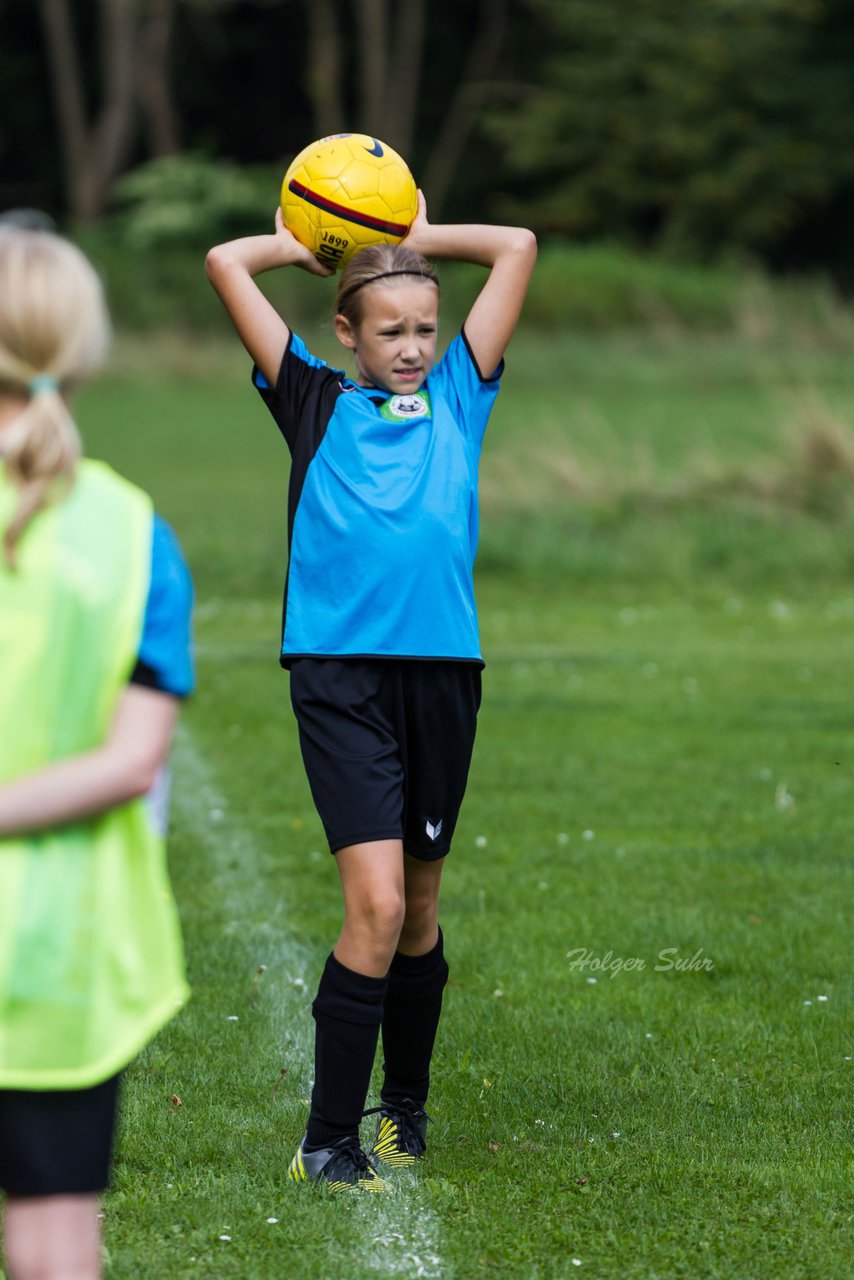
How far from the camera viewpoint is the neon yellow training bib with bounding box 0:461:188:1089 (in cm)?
245

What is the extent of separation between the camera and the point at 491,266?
4.30 metres

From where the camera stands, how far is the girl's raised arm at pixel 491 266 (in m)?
4.18

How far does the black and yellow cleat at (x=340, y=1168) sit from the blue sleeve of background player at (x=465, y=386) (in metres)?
1.53

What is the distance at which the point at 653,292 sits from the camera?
38.5 metres

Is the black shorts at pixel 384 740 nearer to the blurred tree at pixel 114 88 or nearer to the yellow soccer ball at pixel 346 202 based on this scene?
the yellow soccer ball at pixel 346 202

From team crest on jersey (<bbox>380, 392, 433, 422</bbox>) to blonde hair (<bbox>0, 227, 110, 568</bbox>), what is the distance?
158 centimetres

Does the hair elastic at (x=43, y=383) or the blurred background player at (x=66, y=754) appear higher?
the hair elastic at (x=43, y=383)

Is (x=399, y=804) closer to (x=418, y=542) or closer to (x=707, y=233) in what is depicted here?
(x=418, y=542)

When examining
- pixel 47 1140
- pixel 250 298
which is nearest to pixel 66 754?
pixel 47 1140

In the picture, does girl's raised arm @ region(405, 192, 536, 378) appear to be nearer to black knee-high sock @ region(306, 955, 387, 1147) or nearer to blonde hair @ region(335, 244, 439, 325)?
blonde hair @ region(335, 244, 439, 325)

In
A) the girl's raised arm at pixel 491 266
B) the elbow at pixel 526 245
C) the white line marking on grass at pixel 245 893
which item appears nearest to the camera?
the girl's raised arm at pixel 491 266

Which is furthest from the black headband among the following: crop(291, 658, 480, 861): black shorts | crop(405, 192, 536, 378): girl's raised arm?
crop(291, 658, 480, 861): black shorts

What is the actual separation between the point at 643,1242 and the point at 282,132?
53.7 m

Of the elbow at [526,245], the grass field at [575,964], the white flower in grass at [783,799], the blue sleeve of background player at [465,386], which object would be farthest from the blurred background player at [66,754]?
the white flower in grass at [783,799]
